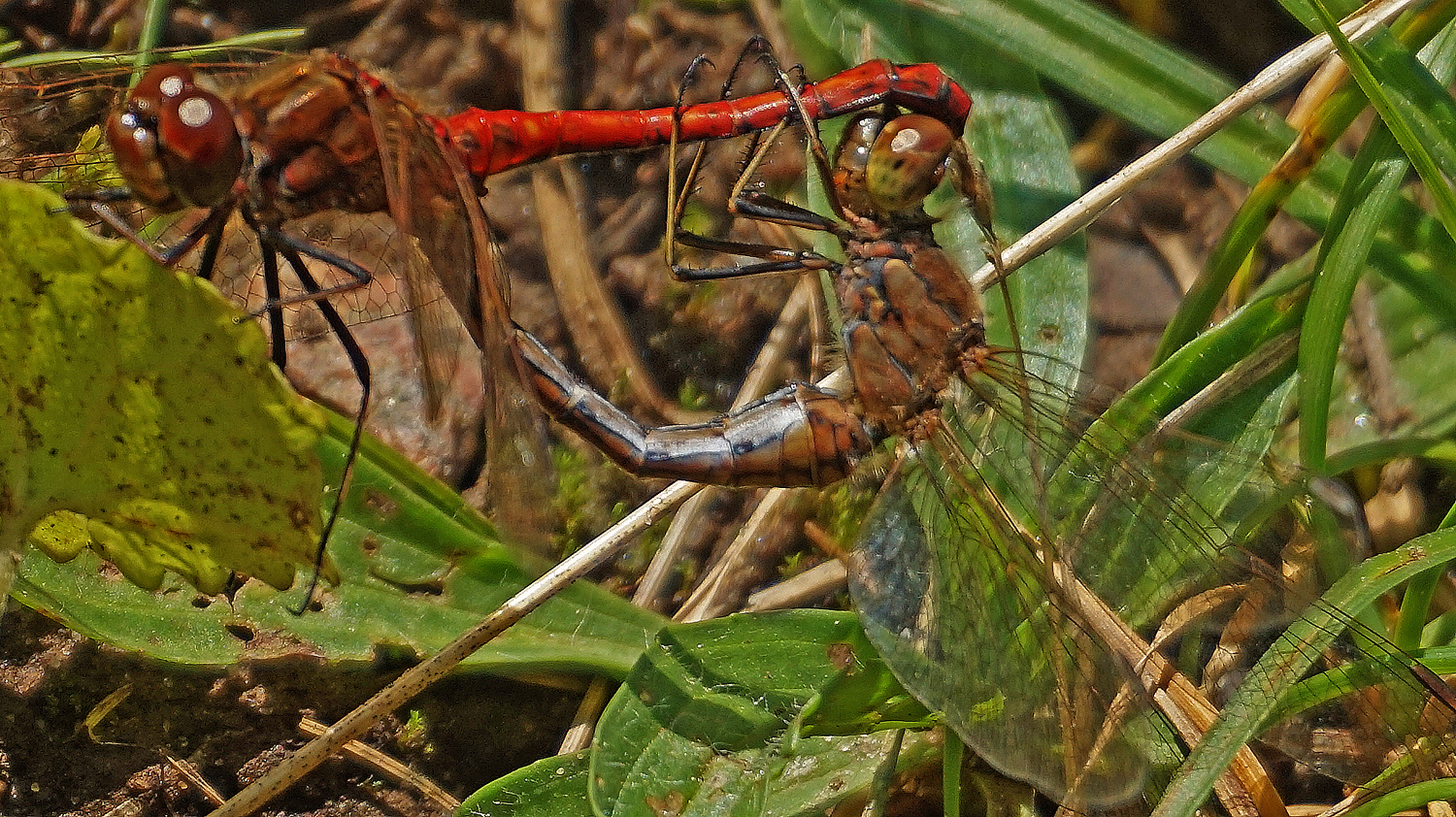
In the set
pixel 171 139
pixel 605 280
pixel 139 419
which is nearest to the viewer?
pixel 139 419

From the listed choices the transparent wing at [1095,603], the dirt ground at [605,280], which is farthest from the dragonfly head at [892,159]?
the dirt ground at [605,280]

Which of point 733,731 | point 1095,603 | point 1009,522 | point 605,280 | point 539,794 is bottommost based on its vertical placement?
point 539,794

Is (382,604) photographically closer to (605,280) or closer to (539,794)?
(539,794)

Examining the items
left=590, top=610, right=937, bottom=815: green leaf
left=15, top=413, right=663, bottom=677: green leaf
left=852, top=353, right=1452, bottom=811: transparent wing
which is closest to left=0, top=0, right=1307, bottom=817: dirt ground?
left=15, top=413, right=663, bottom=677: green leaf

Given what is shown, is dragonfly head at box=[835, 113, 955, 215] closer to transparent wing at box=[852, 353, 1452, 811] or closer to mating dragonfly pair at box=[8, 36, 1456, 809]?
mating dragonfly pair at box=[8, 36, 1456, 809]

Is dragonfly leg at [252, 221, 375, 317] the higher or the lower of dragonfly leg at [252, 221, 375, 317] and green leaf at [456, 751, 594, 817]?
the higher

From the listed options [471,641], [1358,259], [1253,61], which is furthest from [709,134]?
[1253,61]

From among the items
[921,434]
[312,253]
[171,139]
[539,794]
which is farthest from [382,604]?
[921,434]
